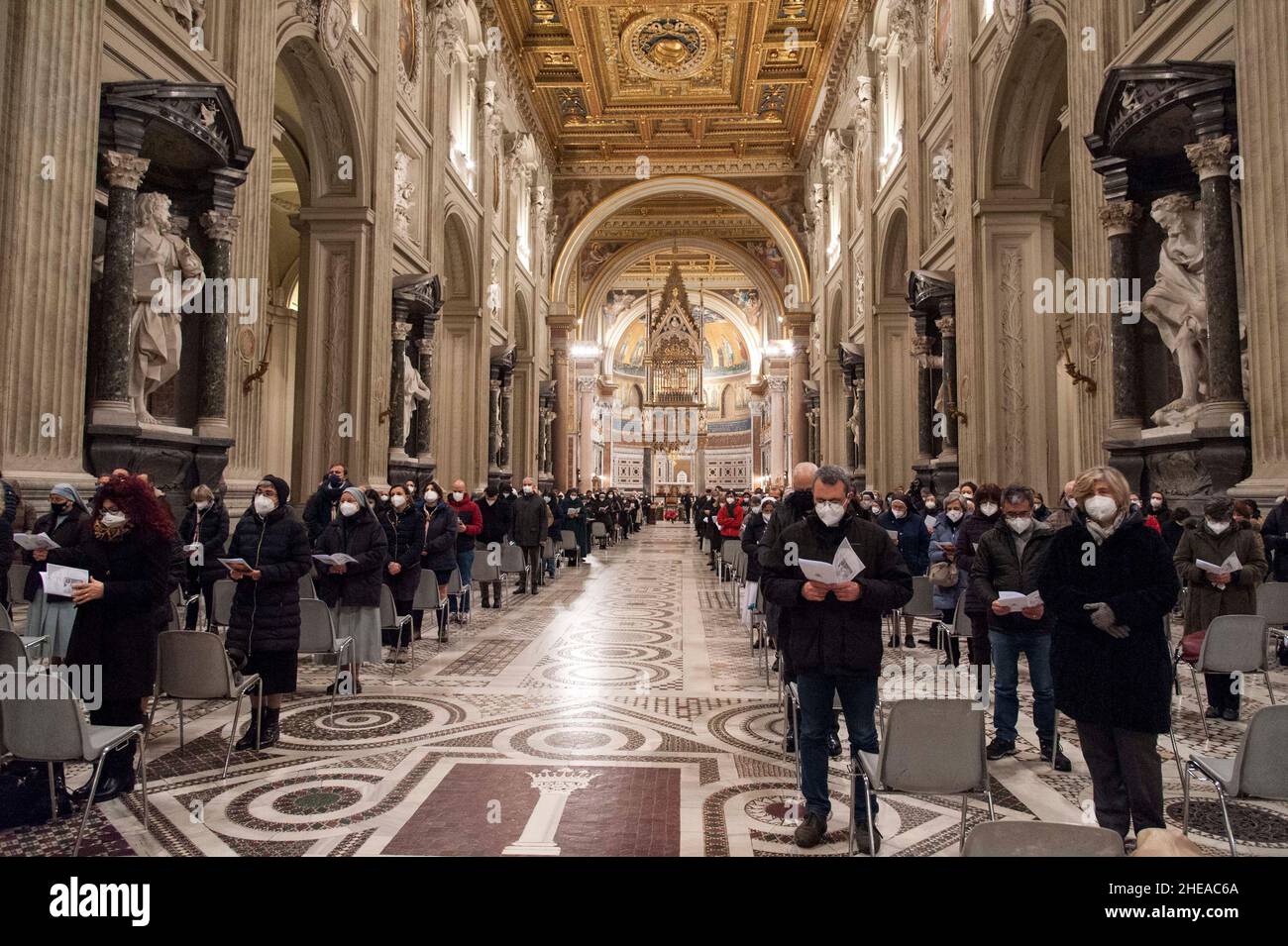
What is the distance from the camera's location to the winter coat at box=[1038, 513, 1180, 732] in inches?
114

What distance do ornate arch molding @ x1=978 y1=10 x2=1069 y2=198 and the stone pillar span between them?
30.8ft

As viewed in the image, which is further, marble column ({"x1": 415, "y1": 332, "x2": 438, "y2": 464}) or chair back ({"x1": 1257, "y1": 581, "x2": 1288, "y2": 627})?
marble column ({"x1": 415, "y1": 332, "x2": 438, "y2": 464})

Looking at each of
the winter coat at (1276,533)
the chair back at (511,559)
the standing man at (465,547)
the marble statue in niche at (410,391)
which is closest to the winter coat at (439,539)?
the standing man at (465,547)

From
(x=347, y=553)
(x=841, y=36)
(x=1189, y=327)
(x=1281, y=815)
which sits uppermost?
(x=841, y=36)

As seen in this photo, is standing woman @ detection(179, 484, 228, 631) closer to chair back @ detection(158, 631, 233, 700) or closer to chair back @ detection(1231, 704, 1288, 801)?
chair back @ detection(158, 631, 233, 700)

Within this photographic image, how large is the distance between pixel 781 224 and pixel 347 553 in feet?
76.9

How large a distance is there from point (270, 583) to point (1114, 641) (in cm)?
414

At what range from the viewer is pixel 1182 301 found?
690cm

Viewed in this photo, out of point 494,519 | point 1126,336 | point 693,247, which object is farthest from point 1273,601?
point 693,247

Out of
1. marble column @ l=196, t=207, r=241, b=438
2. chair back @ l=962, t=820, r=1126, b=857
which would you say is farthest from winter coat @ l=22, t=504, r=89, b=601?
chair back @ l=962, t=820, r=1126, b=857

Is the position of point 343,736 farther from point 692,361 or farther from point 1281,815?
point 692,361

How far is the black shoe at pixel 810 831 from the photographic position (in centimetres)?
330

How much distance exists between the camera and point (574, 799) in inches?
152
